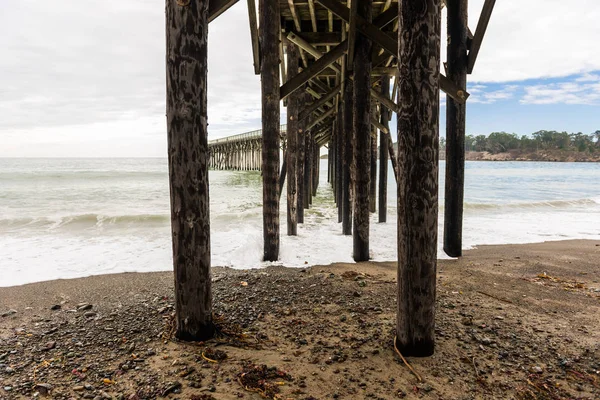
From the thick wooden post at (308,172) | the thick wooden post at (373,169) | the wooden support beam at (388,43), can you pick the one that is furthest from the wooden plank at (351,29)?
the thick wooden post at (308,172)

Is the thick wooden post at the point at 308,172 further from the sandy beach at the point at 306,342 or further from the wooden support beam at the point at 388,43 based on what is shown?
the sandy beach at the point at 306,342

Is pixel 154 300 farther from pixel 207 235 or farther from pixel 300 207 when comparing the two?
pixel 300 207

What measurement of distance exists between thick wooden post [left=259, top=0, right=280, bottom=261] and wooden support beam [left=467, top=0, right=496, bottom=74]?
7.81 feet

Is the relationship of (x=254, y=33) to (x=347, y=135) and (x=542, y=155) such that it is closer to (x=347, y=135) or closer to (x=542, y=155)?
(x=347, y=135)

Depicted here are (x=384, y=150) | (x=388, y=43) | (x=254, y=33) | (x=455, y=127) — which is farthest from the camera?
(x=384, y=150)

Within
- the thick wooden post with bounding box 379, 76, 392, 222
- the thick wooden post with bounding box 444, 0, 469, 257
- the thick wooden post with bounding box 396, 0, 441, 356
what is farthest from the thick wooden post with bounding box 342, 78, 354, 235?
the thick wooden post with bounding box 396, 0, 441, 356

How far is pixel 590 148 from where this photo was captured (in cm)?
8406

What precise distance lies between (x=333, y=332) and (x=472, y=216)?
364 inches

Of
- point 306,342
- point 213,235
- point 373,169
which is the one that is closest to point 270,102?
point 306,342

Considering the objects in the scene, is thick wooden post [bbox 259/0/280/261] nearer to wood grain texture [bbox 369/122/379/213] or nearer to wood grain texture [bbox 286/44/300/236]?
wood grain texture [bbox 286/44/300/236]

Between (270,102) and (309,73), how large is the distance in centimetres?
63

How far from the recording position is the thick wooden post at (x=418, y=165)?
2127 mm

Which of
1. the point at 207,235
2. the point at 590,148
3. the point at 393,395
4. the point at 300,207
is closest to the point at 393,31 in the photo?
the point at 300,207

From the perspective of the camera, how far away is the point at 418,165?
217cm
